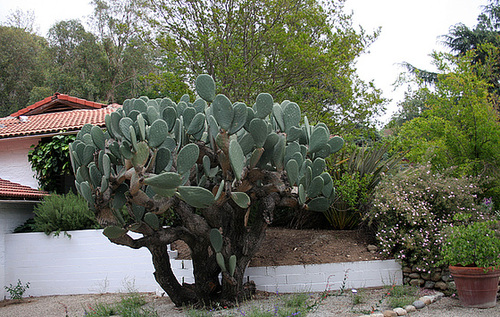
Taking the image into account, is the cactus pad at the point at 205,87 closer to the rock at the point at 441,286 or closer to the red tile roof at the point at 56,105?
the rock at the point at 441,286

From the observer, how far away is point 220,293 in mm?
6004

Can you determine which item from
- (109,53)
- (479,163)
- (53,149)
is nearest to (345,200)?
(479,163)

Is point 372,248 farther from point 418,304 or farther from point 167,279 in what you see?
point 167,279

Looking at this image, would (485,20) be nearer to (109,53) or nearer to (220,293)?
(109,53)

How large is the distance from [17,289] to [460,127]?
924 cm

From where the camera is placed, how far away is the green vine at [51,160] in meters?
10.4

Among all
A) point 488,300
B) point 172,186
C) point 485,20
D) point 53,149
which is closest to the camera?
point 172,186

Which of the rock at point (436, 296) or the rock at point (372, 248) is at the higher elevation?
the rock at point (372, 248)

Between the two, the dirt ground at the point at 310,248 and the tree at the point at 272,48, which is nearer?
the dirt ground at the point at 310,248

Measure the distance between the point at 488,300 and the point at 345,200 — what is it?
2681 millimetres

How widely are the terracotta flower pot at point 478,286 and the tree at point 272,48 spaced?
20.8ft

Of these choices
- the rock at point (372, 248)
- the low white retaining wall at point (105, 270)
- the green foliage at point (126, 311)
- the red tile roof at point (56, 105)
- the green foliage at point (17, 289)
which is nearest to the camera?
the green foliage at point (126, 311)

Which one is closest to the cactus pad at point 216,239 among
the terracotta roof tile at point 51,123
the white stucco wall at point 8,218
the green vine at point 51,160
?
the white stucco wall at point 8,218

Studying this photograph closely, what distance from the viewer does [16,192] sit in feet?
30.1
